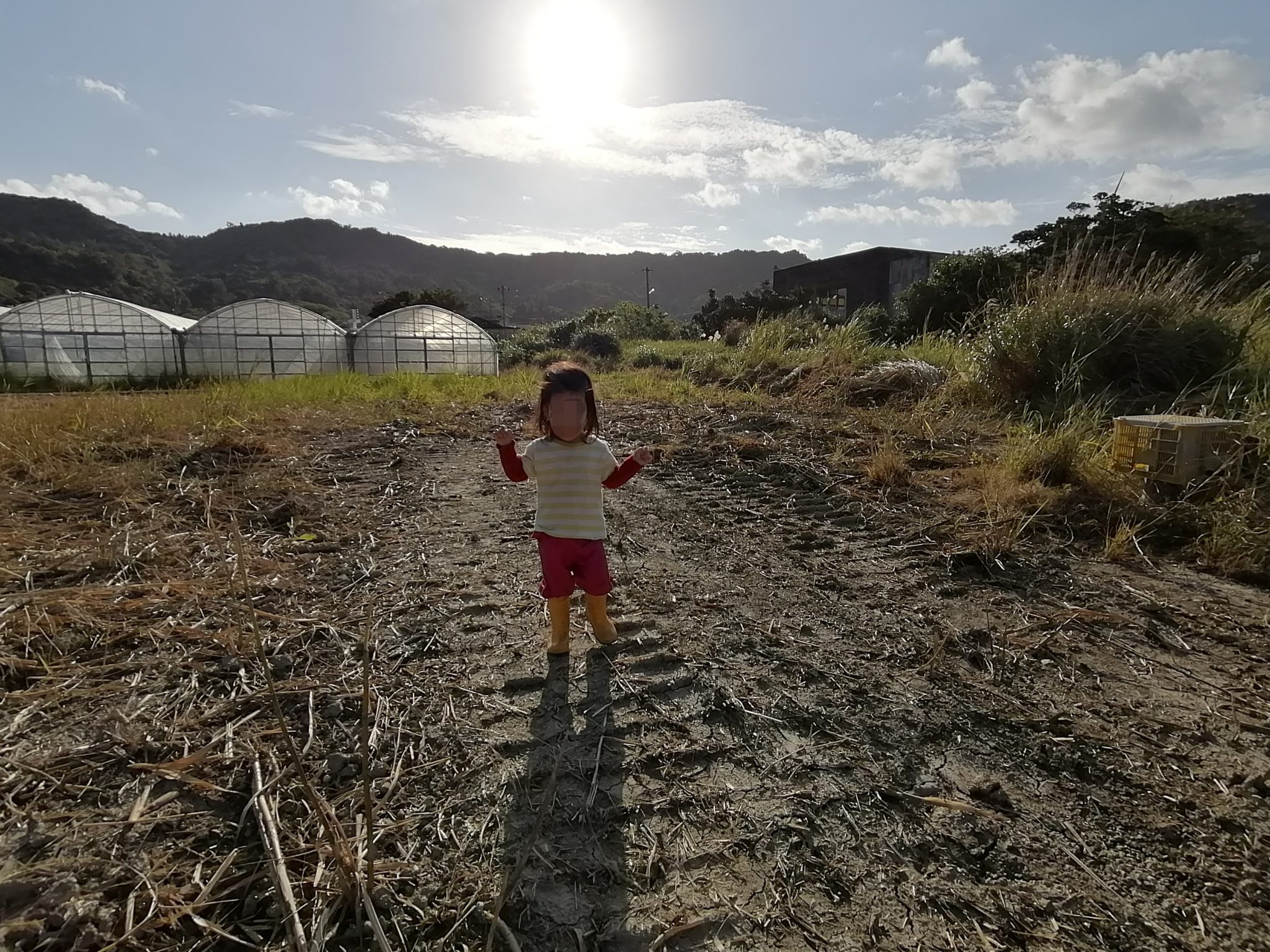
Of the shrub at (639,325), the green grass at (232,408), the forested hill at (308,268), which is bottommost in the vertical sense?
the green grass at (232,408)

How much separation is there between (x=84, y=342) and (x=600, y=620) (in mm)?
21984

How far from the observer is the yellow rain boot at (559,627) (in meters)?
2.29

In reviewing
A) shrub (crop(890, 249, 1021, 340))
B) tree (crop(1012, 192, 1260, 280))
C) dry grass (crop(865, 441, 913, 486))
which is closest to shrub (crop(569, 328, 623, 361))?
shrub (crop(890, 249, 1021, 340))

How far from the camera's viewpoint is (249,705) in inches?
73.4

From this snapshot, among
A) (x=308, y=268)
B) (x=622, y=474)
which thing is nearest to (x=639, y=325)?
(x=622, y=474)

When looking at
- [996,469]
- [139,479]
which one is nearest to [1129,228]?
[996,469]

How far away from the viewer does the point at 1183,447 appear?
3357mm

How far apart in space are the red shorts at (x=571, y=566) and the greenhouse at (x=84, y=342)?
20606mm

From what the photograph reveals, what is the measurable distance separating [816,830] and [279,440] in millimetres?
5724

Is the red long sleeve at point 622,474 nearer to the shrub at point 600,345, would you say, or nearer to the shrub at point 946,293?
the shrub at point 946,293

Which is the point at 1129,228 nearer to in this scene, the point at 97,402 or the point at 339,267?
the point at 97,402

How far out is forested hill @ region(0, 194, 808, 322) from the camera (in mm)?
55000

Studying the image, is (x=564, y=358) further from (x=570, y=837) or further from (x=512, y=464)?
(x=570, y=837)

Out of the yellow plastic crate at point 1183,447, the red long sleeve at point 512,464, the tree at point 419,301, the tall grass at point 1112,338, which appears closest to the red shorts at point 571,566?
the red long sleeve at point 512,464
